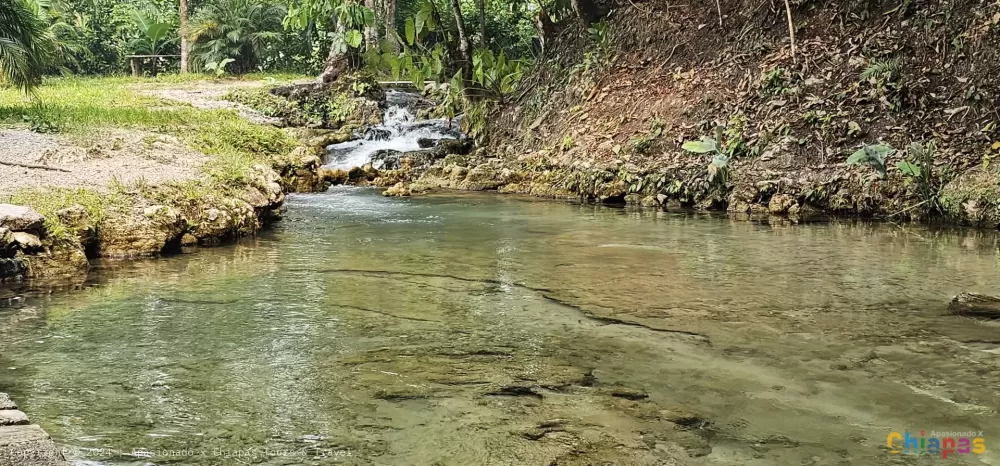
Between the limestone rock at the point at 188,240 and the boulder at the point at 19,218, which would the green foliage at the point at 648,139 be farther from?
the boulder at the point at 19,218

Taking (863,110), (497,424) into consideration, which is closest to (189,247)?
(497,424)

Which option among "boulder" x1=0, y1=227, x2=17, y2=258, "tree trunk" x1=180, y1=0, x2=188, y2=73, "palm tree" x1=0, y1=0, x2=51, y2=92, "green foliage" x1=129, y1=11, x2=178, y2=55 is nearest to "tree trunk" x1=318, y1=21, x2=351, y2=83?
"tree trunk" x1=180, y1=0, x2=188, y2=73

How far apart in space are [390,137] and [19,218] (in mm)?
11237

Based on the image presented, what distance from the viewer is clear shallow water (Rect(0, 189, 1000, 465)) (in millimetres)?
2773

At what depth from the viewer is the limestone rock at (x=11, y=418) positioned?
2.30m

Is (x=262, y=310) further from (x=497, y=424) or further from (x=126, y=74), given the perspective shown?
(x=126, y=74)

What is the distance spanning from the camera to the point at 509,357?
375cm

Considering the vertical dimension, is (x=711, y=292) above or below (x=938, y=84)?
below

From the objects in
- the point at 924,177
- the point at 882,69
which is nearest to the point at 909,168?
the point at 924,177

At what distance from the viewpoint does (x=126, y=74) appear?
2939cm

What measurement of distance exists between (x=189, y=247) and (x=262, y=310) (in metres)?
2.75

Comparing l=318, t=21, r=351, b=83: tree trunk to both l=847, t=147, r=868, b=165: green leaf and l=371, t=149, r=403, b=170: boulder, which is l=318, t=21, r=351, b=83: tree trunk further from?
l=847, t=147, r=868, b=165: green leaf

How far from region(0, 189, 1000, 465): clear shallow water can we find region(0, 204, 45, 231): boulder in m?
0.58

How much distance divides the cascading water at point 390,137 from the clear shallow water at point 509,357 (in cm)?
848
